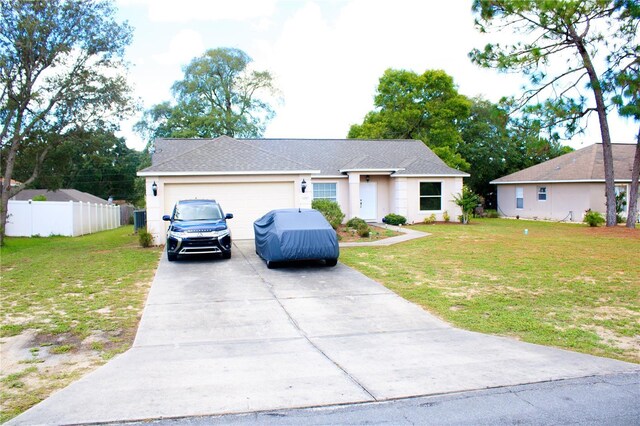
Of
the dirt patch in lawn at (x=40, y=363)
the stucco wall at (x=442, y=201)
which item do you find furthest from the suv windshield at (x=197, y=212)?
the stucco wall at (x=442, y=201)

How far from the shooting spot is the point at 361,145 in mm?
29750

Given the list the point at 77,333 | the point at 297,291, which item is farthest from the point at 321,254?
the point at 77,333

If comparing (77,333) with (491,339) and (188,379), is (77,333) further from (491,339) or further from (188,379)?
(491,339)

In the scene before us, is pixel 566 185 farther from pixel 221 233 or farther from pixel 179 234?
pixel 179 234

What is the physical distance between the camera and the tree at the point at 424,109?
3756cm

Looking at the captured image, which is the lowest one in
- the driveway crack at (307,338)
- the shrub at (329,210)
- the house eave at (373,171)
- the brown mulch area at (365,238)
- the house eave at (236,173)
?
the driveway crack at (307,338)

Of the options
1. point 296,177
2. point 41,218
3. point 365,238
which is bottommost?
point 365,238

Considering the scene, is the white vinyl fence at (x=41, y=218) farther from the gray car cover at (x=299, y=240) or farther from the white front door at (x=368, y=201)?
the gray car cover at (x=299, y=240)

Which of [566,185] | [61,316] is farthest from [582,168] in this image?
Answer: [61,316]

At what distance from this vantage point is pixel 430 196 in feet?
88.0

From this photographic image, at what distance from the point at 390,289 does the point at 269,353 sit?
4.57 meters

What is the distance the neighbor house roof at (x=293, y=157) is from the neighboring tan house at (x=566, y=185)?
736cm

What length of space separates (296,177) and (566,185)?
18.3 m

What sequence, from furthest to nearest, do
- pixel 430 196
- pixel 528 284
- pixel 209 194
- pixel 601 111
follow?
pixel 430 196, pixel 601 111, pixel 209 194, pixel 528 284
